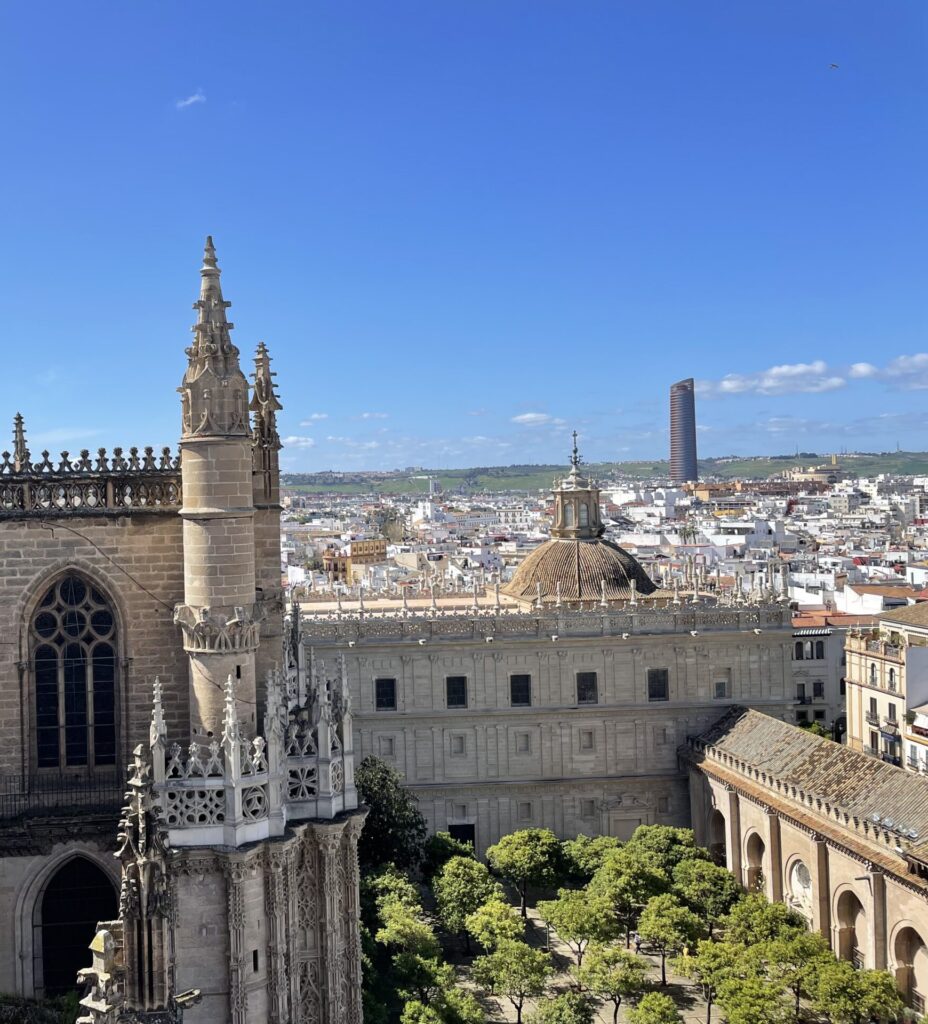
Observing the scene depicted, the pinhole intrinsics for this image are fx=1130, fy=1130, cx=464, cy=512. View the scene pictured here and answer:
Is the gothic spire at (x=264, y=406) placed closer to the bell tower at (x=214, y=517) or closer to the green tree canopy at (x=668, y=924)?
the bell tower at (x=214, y=517)

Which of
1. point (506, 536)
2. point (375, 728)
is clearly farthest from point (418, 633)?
point (506, 536)

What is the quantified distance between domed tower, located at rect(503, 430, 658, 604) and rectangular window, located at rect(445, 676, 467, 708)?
3608mm

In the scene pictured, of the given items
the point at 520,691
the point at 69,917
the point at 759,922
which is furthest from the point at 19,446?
the point at 520,691

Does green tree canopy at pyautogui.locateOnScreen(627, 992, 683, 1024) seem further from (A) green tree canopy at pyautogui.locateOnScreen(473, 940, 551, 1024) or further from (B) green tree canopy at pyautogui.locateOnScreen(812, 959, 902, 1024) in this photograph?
(B) green tree canopy at pyautogui.locateOnScreen(812, 959, 902, 1024)

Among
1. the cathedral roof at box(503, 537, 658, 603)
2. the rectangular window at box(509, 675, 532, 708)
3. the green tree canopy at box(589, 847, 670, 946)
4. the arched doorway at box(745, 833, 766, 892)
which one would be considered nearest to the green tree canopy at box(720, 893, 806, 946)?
the green tree canopy at box(589, 847, 670, 946)

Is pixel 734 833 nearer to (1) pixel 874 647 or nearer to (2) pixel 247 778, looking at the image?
(1) pixel 874 647

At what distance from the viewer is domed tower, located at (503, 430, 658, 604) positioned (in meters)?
38.1

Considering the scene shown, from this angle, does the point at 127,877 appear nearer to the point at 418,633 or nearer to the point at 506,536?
the point at 418,633

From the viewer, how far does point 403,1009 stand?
21.0 metres

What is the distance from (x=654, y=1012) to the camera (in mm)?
21250

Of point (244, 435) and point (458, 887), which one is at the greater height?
point (244, 435)

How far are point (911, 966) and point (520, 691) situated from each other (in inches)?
589

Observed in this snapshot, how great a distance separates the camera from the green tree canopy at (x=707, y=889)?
A: 28016 millimetres

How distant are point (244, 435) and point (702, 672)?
2623cm
